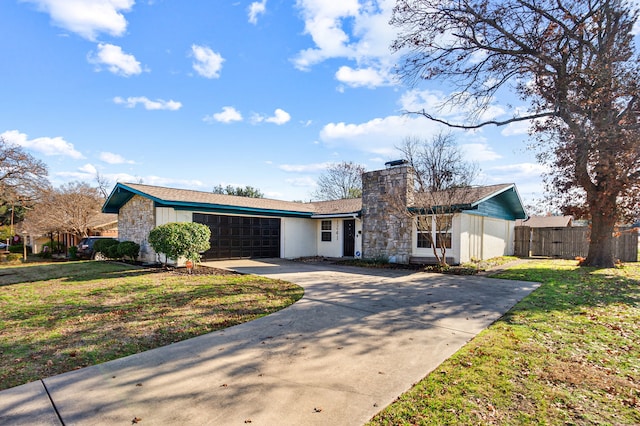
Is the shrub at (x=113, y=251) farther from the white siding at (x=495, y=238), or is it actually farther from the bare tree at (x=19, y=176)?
the white siding at (x=495, y=238)

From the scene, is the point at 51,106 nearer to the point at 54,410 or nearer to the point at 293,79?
the point at 293,79

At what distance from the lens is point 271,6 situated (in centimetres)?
911

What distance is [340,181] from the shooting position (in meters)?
37.3

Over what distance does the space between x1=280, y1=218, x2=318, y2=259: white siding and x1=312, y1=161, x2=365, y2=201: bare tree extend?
17622 mm

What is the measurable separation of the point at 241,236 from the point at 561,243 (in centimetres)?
1762

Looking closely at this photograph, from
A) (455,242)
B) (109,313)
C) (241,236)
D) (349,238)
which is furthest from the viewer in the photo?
A: (349,238)

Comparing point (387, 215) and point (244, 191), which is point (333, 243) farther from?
point (244, 191)

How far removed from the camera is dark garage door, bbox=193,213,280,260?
14.5 metres

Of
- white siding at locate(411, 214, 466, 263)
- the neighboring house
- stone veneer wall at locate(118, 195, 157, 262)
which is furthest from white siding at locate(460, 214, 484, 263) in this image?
stone veneer wall at locate(118, 195, 157, 262)

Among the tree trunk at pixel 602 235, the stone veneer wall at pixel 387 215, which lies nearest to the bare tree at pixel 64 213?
the stone veneer wall at pixel 387 215

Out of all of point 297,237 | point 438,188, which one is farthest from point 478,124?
point 297,237

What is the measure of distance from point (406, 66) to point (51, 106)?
1359 cm

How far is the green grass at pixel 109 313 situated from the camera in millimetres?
4070

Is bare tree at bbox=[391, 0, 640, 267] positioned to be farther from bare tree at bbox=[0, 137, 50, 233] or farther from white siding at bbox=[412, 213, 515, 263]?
bare tree at bbox=[0, 137, 50, 233]
